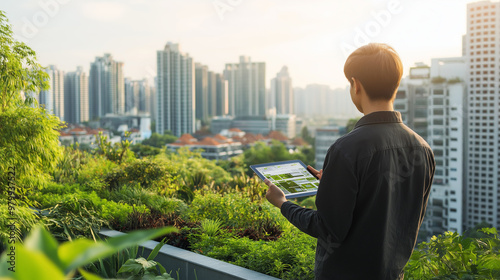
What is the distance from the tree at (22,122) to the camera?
3.24 meters

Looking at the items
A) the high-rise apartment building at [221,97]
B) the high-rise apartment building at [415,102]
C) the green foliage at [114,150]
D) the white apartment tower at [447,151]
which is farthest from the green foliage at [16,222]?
the high-rise apartment building at [221,97]

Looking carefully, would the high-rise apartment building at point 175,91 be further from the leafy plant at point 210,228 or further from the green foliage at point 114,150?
the leafy plant at point 210,228

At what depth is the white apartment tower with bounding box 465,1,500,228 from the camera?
50500mm

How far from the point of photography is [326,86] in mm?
70625

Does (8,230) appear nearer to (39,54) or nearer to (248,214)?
(39,54)

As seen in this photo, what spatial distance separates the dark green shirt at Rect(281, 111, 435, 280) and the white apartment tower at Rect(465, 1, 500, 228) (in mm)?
54768

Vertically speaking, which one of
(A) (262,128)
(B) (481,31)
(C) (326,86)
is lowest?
(A) (262,128)

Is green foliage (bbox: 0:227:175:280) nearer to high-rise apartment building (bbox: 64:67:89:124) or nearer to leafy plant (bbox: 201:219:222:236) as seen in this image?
leafy plant (bbox: 201:219:222:236)

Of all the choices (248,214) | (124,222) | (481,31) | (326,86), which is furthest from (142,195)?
(326,86)

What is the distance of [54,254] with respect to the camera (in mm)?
444

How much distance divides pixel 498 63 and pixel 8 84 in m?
56.6

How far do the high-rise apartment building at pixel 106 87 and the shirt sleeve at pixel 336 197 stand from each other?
60.9 meters

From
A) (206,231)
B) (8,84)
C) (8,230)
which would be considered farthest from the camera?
(206,231)

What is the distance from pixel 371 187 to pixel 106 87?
65.6 m
